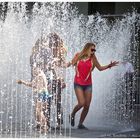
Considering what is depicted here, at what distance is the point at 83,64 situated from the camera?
34.6 ft

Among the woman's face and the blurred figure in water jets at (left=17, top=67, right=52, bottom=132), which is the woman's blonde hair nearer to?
the woman's face

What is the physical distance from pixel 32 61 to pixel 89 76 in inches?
37.3

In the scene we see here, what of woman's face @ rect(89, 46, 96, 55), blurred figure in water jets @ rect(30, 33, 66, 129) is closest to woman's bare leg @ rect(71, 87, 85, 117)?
blurred figure in water jets @ rect(30, 33, 66, 129)

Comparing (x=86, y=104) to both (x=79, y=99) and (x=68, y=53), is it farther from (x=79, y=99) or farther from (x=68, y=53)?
(x=68, y=53)

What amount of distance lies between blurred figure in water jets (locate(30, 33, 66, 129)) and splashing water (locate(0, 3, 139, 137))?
127 mm

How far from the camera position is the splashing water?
35.8ft

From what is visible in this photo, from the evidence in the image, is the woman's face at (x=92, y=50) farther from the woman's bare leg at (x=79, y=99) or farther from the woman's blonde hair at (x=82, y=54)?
the woman's bare leg at (x=79, y=99)

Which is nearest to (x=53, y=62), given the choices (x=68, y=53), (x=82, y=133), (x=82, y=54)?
(x=68, y=53)

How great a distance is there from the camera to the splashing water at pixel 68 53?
10898 millimetres

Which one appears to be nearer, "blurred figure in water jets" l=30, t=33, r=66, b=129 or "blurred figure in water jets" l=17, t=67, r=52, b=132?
"blurred figure in water jets" l=17, t=67, r=52, b=132

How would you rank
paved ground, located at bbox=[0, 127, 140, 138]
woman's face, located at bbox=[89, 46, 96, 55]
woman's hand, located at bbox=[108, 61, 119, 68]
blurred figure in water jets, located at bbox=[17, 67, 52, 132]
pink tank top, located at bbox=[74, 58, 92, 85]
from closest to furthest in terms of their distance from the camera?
paved ground, located at bbox=[0, 127, 140, 138], blurred figure in water jets, located at bbox=[17, 67, 52, 132], pink tank top, located at bbox=[74, 58, 92, 85], woman's face, located at bbox=[89, 46, 96, 55], woman's hand, located at bbox=[108, 61, 119, 68]

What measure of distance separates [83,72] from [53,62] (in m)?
0.50

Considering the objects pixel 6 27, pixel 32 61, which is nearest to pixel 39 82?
pixel 32 61

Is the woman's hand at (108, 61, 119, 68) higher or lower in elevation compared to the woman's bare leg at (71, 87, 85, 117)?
higher
